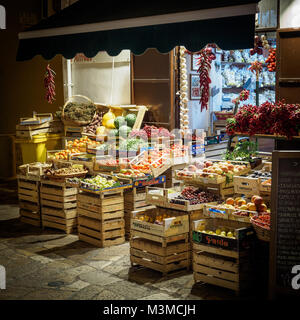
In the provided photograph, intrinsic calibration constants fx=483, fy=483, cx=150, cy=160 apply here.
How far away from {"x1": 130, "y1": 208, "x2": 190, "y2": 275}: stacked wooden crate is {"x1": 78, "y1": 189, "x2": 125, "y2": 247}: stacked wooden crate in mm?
895

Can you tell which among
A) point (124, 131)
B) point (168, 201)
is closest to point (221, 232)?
point (168, 201)

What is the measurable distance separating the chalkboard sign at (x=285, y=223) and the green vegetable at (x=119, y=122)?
4671 millimetres

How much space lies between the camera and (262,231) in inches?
200

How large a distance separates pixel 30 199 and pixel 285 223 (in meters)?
4.82

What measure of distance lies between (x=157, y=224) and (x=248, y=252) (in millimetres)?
1190

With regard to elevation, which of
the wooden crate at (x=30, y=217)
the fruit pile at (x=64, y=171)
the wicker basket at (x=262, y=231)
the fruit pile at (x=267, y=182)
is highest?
the fruit pile at (x=267, y=182)

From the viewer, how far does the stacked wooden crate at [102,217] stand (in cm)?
691

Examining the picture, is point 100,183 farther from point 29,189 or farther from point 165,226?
point 29,189

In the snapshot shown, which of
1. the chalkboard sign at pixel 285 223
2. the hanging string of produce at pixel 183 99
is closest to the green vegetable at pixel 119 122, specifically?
the hanging string of produce at pixel 183 99

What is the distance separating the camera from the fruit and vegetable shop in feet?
16.7

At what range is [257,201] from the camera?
553 cm

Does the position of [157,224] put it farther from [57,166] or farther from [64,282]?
[57,166]

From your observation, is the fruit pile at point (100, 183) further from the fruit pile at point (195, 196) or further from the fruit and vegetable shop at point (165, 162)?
the fruit pile at point (195, 196)
